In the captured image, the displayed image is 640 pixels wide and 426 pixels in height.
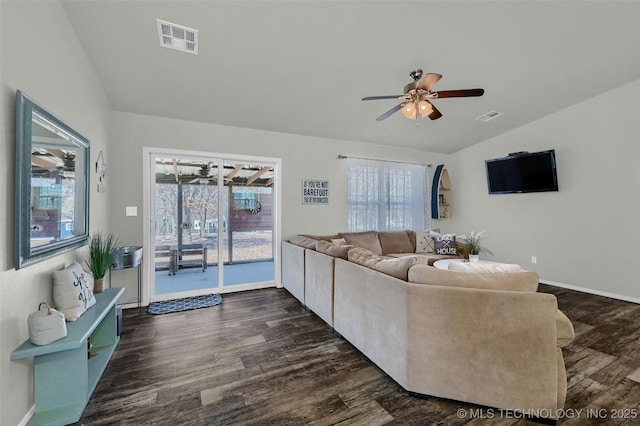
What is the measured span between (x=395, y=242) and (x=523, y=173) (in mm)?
2537

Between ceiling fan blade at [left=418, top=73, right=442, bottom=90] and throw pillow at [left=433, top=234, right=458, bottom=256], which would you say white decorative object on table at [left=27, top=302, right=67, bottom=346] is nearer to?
ceiling fan blade at [left=418, top=73, right=442, bottom=90]

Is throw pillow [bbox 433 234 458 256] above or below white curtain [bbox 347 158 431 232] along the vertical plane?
below

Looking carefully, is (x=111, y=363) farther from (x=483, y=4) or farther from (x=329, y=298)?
(x=483, y=4)

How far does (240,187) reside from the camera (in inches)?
176

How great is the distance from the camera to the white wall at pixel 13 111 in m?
1.43

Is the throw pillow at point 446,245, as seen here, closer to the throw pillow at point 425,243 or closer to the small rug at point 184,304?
the throw pillow at point 425,243

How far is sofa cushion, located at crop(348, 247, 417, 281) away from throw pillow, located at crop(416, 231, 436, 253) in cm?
302

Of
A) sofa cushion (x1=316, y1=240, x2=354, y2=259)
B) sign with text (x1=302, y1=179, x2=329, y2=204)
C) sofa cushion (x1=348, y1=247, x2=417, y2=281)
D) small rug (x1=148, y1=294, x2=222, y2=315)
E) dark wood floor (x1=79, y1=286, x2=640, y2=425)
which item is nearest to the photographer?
dark wood floor (x1=79, y1=286, x2=640, y2=425)

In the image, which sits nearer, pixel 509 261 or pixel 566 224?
pixel 566 224

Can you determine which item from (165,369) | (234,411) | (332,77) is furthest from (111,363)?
(332,77)

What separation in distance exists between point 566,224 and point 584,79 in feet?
7.30

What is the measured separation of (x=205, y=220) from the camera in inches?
164

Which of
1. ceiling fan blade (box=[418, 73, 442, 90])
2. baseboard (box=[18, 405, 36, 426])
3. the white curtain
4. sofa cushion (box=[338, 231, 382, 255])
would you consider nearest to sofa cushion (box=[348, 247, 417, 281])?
ceiling fan blade (box=[418, 73, 442, 90])

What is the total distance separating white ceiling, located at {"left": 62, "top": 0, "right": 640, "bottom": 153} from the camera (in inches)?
91.7
